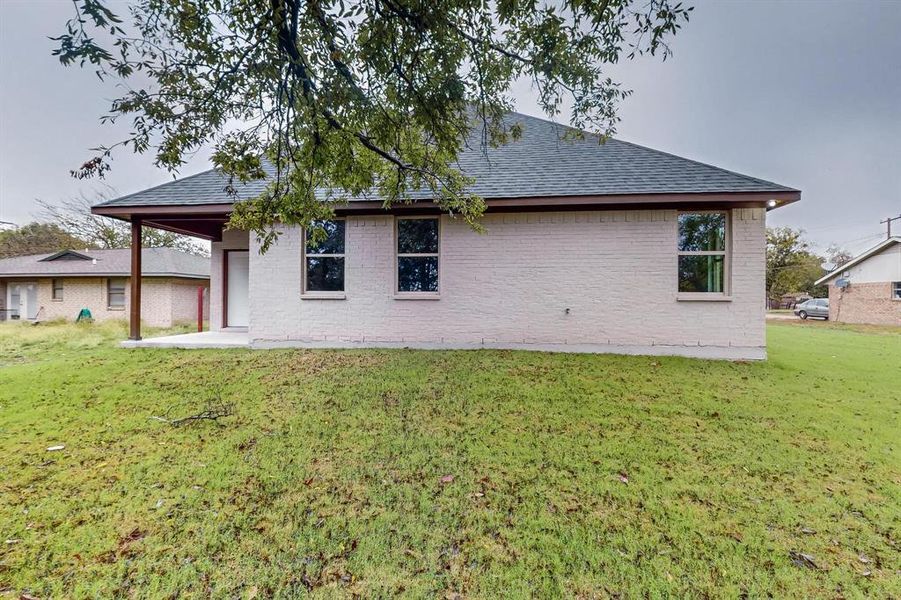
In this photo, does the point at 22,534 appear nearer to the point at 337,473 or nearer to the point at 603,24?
the point at 337,473

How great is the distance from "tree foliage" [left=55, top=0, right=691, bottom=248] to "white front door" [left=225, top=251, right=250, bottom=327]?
568 centimetres

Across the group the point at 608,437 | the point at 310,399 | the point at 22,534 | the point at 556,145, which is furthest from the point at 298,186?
the point at 556,145

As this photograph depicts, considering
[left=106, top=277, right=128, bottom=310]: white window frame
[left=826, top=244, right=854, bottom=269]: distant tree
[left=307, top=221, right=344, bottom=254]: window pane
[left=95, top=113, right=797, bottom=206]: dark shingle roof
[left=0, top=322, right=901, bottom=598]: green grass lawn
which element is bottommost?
[left=0, top=322, right=901, bottom=598]: green grass lawn

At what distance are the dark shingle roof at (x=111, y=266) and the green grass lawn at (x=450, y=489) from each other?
42.3ft

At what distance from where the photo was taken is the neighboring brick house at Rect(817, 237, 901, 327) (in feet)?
65.5

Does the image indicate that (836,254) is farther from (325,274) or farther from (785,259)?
(325,274)

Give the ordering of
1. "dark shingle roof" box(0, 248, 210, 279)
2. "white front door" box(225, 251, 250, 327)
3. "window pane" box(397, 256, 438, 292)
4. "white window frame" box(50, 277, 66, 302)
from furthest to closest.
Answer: "white window frame" box(50, 277, 66, 302) → "dark shingle roof" box(0, 248, 210, 279) → "white front door" box(225, 251, 250, 327) → "window pane" box(397, 256, 438, 292)

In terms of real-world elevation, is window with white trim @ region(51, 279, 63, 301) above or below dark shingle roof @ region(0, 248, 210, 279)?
below

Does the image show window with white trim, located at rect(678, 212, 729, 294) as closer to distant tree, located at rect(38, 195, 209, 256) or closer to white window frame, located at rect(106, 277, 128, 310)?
white window frame, located at rect(106, 277, 128, 310)

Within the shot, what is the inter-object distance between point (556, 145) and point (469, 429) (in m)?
7.51

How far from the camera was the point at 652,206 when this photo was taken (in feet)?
22.4

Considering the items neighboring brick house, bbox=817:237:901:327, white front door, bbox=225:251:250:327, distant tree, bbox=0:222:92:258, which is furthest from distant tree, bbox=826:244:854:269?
distant tree, bbox=0:222:92:258

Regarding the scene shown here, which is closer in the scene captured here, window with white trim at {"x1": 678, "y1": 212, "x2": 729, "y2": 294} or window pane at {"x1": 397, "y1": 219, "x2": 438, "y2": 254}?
window with white trim at {"x1": 678, "y1": 212, "x2": 729, "y2": 294}

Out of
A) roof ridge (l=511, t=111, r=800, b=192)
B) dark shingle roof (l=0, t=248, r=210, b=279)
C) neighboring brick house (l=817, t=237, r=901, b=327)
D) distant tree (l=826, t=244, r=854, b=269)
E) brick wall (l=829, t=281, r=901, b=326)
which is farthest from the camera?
distant tree (l=826, t=244, r=854, b=269)
